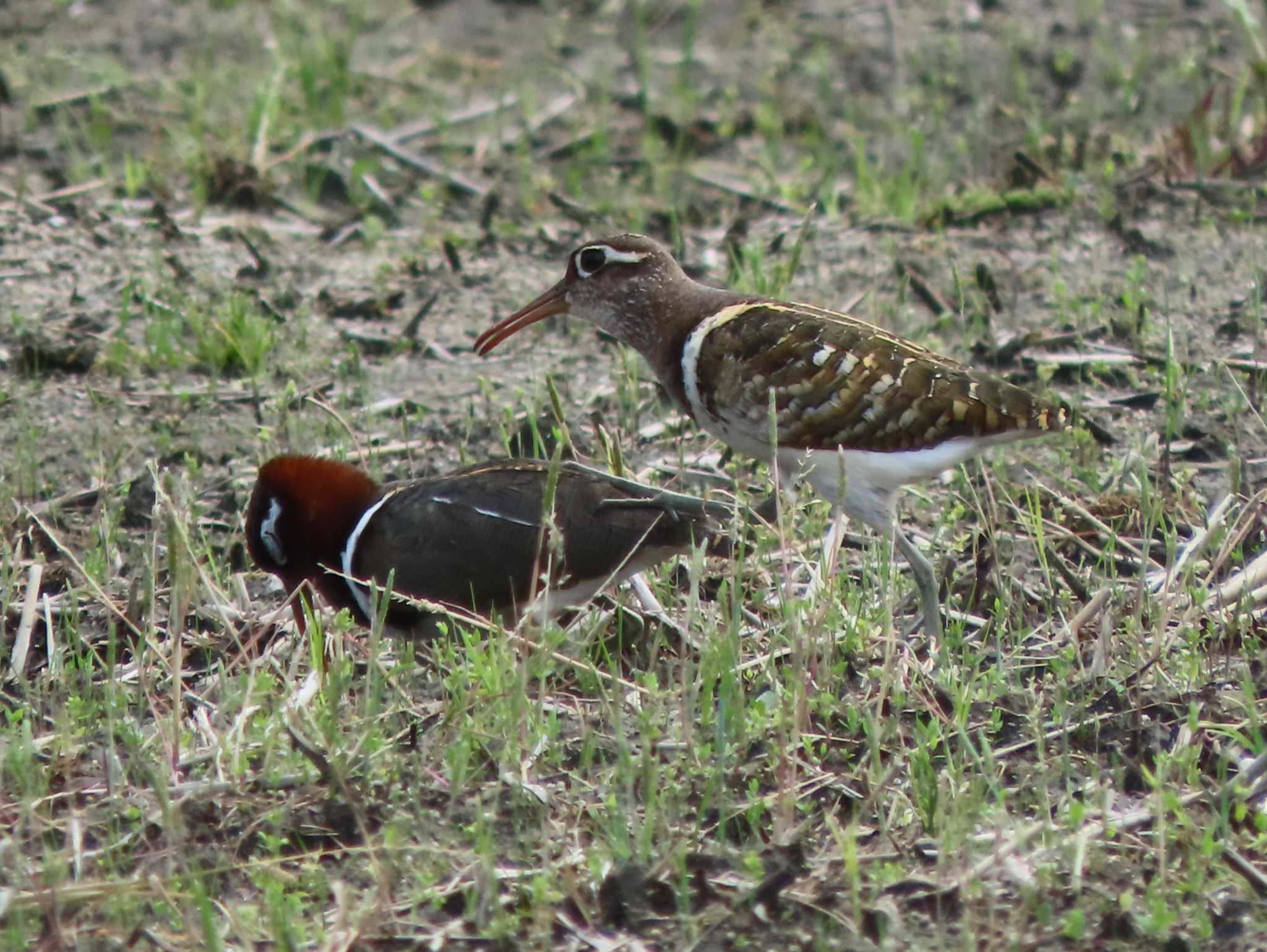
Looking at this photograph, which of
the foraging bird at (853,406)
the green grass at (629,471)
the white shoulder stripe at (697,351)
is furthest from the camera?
the white shoulder stripe at (697,351)

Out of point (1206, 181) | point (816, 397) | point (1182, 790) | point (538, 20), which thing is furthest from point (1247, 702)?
point (538, 20)

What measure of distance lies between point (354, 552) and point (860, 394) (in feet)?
4.54

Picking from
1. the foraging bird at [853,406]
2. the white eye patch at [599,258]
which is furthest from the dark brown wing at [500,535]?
the white eye patch at [599,258]

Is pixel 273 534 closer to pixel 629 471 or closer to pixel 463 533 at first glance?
pixel 463 533

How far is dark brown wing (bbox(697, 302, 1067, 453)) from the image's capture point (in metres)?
5.07

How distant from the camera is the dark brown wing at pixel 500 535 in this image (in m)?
4.81

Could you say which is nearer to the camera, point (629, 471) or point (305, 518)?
point (305, 518)

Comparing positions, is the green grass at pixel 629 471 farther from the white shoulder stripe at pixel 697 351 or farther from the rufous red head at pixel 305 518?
the white shoulder stripe at pixel 697 351

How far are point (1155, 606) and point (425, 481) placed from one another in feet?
6.14

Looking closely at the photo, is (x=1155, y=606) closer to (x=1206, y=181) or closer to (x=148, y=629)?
(x=148, y=629)

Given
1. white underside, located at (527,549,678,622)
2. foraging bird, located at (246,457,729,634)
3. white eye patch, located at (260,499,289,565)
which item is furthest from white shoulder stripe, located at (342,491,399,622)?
white underside, located at (527,549,678,622)

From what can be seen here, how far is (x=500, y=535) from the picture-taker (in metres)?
4.84

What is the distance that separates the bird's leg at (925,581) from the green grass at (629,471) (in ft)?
0.22

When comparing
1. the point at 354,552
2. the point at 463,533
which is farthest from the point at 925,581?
the point at 354,552
